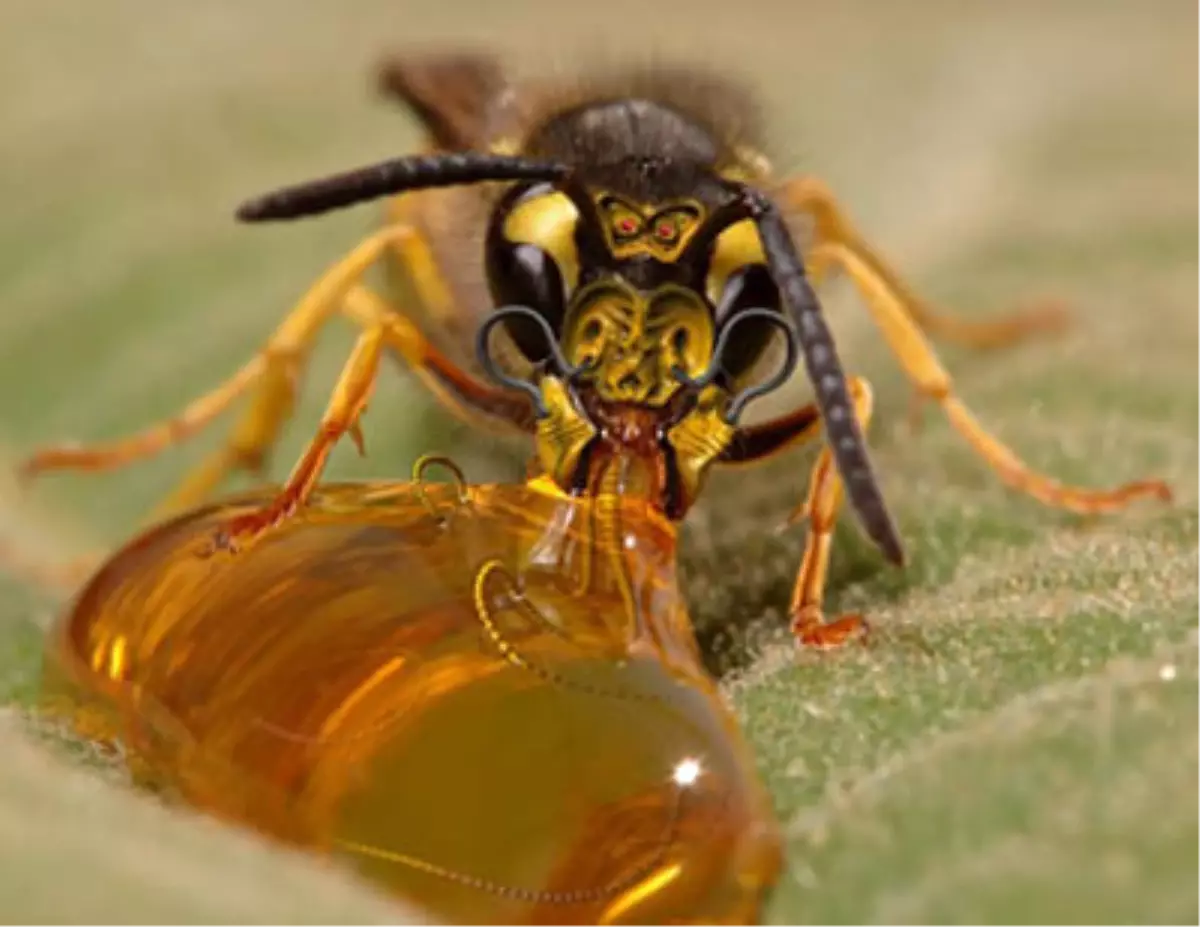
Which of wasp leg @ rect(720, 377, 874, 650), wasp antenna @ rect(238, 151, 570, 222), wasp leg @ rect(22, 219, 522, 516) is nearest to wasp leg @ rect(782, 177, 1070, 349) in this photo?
wasp leg @ rect(22, 219, 522, 516)

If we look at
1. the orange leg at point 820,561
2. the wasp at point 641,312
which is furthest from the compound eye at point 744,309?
the orange leg at point 820,561

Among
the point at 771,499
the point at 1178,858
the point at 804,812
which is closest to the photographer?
the point at 1178,858

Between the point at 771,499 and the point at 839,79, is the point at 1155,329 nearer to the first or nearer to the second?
the point at 771,499

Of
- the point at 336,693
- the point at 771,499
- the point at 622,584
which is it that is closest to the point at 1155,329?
the point at 771,499

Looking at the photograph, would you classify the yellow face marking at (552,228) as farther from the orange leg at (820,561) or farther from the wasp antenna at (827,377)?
the orange leg at (820,561)

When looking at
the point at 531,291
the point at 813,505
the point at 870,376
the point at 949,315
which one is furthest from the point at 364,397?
the point at 949,315

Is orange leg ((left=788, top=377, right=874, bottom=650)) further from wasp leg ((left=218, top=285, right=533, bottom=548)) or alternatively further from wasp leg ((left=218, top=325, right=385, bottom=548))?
wasp leg ((left=218, top=325, right=385, bottom=548))
